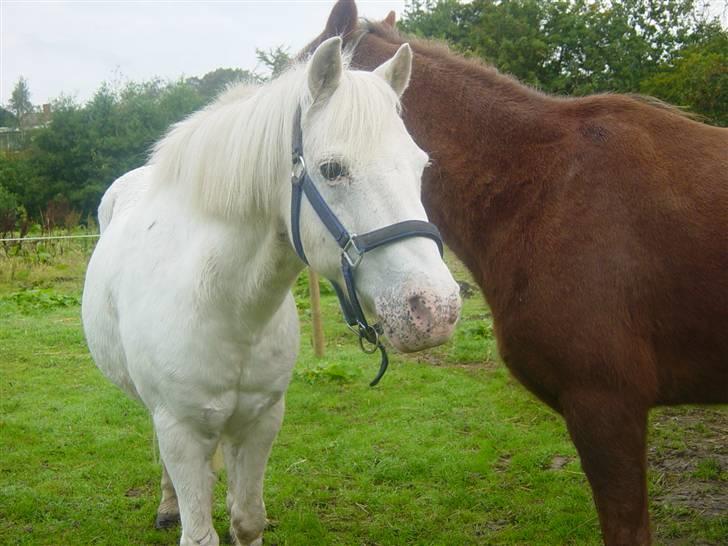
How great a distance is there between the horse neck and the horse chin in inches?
39.3

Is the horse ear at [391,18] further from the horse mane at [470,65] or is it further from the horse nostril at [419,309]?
the horse nostril at [419,309]

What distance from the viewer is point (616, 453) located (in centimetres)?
225

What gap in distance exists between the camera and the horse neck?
2.52 meters

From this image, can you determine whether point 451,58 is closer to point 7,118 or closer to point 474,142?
point 474,142

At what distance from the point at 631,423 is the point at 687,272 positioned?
54 centimetres

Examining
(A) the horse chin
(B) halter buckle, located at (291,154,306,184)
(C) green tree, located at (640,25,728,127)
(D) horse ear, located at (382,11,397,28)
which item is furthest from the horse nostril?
(C) green tree, located at (640,25,728,127)

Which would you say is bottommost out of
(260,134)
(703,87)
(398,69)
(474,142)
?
(260,134)

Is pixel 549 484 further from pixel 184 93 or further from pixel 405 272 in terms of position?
pixel 184 93

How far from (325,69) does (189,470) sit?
1384mm

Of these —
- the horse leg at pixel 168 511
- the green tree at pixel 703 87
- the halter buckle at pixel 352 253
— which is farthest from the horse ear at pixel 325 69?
the green tree at pixel 703 87

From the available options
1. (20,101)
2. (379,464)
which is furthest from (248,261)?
(20,101)

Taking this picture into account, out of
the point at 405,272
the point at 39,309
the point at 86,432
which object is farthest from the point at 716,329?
the point at 39,309

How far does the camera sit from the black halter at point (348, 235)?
1.63 m

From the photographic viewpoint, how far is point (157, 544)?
3365mm
